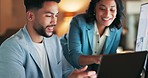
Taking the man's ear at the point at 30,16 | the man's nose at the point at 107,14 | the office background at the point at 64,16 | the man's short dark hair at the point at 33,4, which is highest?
the man's short dark hair at the point at 33,4

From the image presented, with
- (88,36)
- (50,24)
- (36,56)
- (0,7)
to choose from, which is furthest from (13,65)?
(0,7)

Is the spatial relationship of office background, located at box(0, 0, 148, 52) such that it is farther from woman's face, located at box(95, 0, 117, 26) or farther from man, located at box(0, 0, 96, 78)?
man, located at box(0, 0, 96, 78)

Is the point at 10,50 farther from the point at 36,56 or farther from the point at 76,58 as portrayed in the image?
the point at 76,58

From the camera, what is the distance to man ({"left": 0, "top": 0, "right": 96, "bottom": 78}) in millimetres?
1159

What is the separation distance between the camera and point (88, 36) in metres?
1.69

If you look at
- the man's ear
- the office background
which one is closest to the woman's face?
the man's ear

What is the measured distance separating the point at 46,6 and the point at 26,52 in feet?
0.82

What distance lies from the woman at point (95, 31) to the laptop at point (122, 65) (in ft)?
1.77

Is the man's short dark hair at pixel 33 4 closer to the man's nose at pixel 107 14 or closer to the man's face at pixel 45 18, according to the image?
the man's face at pixel 45 18

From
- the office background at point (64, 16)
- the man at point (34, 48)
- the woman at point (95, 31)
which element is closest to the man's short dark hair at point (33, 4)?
the man at point (34, 48)

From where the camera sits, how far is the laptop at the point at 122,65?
3.09 feet

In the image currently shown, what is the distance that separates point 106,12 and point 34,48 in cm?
54

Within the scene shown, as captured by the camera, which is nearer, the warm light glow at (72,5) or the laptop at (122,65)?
the laptop at (122,65)

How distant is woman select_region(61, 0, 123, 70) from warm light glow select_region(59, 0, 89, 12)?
2.70 m
